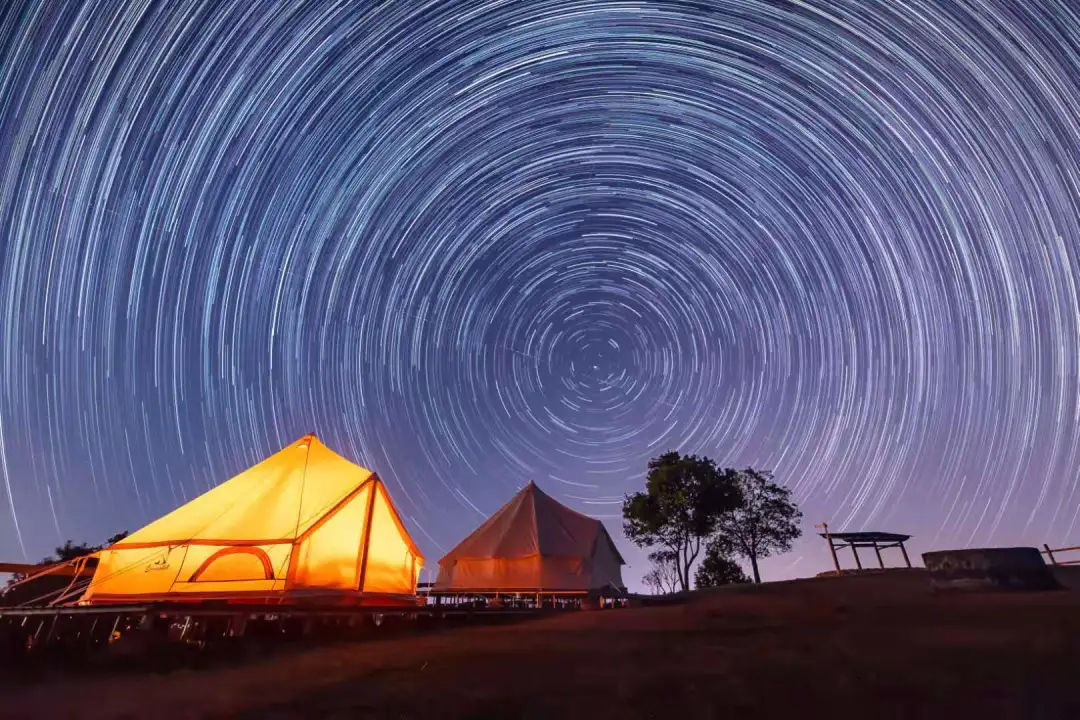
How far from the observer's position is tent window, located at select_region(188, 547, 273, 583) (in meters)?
11.1

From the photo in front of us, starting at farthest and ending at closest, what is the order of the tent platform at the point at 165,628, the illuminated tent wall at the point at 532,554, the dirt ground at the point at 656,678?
the illuminated tent wall at the point at 532,554 → the tent platform at the point at 165,628 → the dirt ground at the point at 656,678

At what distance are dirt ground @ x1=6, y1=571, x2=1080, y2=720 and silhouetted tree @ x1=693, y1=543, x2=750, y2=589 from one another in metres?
24.9

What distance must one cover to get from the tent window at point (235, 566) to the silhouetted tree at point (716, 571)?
2655cm

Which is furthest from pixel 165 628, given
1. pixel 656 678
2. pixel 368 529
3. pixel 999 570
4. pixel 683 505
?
pixel 683 505

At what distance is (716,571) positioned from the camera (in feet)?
101

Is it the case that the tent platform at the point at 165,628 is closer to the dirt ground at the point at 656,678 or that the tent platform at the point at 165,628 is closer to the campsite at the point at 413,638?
the campsite at the point at 413,638

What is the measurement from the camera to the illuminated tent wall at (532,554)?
22.1 metres

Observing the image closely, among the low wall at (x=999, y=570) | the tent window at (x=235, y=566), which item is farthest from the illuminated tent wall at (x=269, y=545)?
the low wall at (x=999, y=570)

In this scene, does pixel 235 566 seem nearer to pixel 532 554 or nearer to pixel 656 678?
pixel 656 678

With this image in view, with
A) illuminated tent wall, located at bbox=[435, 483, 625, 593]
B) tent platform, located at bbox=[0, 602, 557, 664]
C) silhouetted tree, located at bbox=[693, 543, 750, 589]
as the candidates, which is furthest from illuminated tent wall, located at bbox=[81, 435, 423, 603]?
silhouetted tree, located at bbox=[693, 543, 750, 589]

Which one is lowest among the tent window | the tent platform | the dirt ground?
the dirt ground

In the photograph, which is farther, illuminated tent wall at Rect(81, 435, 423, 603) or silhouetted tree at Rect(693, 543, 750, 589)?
silhouetted tree at Rect(693, 543, 750, 589)

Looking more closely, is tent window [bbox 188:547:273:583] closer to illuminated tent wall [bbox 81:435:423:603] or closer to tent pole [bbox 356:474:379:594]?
illuminated tent wall [bbox 81:435:423:603]

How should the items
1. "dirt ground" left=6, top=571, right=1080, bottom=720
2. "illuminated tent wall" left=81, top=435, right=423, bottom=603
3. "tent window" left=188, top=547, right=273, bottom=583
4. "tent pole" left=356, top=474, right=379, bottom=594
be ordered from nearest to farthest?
"dirt ground" left=6, top=571, right=1080, bottom=720 < "illuminated tent wall" left=81, top=435, right=423, bottom=603 < "tent window" left=188, top=547, right=273, bottom=583 < "tent pole" left=356, top=474, right=379, bottom=594
